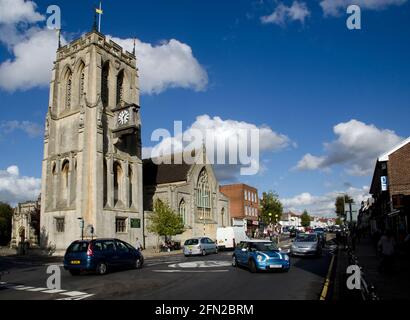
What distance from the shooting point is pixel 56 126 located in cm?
4431

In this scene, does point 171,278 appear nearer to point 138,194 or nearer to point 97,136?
point 97,136

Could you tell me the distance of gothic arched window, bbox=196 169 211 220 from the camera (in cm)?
5638

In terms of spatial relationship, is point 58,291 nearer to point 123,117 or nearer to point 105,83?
point 123,117

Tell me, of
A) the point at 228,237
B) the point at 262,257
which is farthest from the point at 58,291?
the point at 228,237

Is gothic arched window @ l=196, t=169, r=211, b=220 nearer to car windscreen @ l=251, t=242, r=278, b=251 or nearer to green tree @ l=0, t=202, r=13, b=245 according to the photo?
green tree @ l=0, t=202, r=13, b=245

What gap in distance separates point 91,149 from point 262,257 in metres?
28.0

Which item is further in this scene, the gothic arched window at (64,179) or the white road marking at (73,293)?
the gothic arched window at (64,179)

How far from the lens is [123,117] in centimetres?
4244

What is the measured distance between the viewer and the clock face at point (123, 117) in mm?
41938

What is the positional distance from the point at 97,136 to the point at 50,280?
2608cm

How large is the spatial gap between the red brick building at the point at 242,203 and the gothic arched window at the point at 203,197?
63.8 ft

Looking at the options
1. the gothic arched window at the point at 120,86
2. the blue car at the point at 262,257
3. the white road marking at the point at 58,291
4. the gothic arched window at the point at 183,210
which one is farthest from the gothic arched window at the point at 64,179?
the blue car at the point at 262,257

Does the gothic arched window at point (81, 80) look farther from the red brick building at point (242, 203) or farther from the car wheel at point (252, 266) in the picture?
the red brick building at point (242, 203)
